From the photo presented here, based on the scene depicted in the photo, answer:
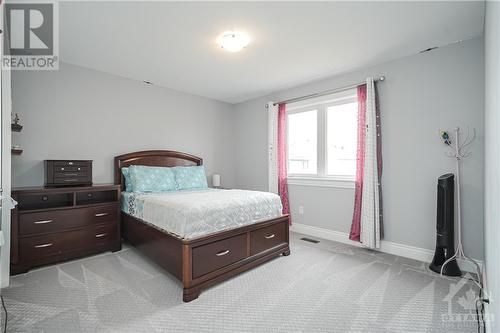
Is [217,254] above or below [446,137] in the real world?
below

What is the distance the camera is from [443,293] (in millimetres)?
2053

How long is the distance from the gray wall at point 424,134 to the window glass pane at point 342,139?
0.34 m

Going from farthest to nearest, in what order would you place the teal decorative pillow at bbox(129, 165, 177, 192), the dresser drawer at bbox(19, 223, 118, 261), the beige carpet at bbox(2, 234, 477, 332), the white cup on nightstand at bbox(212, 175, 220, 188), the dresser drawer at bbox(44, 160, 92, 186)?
the white cup on nightstand at bbox(212, 175, 220, 188) < the teal decorative pillow at bbox(129, 165, 177, 192) < the dresser drawer at bbox(44, 160, 92, 186) < the dresser drawer at bbox(19, 223, 118, 261) < the beige carpet at bbox(2, 234, 477, 332)

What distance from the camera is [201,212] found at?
7.11 feet

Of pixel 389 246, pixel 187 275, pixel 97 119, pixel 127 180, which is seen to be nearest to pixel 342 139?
pixel 389 246

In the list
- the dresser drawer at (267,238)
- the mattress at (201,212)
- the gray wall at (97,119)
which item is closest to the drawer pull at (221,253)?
the mattress at (201,212)

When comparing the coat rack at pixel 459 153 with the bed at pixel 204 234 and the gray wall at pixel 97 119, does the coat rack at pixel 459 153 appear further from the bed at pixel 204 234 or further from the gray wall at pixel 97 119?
the gray wall at pixel 97 119

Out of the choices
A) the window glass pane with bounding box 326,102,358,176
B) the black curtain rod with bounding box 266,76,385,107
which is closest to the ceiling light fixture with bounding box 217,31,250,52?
the black curtain rod with bounding box 266,76,385,107

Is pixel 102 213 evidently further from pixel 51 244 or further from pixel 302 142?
pixel 302 142

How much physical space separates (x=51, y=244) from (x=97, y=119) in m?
1.70

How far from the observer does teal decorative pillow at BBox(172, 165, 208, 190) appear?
3.71 m

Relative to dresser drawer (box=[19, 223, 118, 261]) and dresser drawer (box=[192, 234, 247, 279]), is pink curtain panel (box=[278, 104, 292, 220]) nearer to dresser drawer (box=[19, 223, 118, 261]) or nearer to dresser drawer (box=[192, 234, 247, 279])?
dresser drawer (box=[192, 234, 247, 279])

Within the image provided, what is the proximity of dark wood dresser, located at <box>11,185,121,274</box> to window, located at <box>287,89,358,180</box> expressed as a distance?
279cm

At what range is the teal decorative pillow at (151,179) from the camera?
3.27 m
